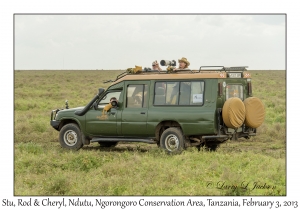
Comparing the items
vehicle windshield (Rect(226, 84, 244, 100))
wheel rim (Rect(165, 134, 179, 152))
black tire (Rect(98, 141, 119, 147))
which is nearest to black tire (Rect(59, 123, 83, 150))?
black tire (Rect(98, 141, 119, 147))

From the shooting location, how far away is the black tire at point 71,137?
15.2 meters

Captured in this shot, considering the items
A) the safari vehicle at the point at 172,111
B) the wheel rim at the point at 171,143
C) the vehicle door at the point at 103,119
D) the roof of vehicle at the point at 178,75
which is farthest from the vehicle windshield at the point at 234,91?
the vehicle door at the point at 103,119

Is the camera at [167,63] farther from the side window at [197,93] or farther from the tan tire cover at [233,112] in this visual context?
the tan tire cover at [233,112]

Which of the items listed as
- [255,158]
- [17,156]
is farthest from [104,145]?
[255,158]

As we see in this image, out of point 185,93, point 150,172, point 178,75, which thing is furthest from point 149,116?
point 150,172

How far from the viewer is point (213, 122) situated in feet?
42.8

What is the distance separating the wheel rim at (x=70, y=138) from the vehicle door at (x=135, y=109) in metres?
1.57

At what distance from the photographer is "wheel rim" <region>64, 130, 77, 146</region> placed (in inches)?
600

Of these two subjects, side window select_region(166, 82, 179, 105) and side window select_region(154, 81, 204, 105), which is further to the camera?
side window select_region(166, 82, 179, 105)

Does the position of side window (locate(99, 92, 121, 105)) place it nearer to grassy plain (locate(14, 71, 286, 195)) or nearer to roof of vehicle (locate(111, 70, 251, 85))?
roof of vehicle (locate(111, 70, 251, 85))

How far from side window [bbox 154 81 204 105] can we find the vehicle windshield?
694 mm

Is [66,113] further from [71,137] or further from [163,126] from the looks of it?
[163,126]
